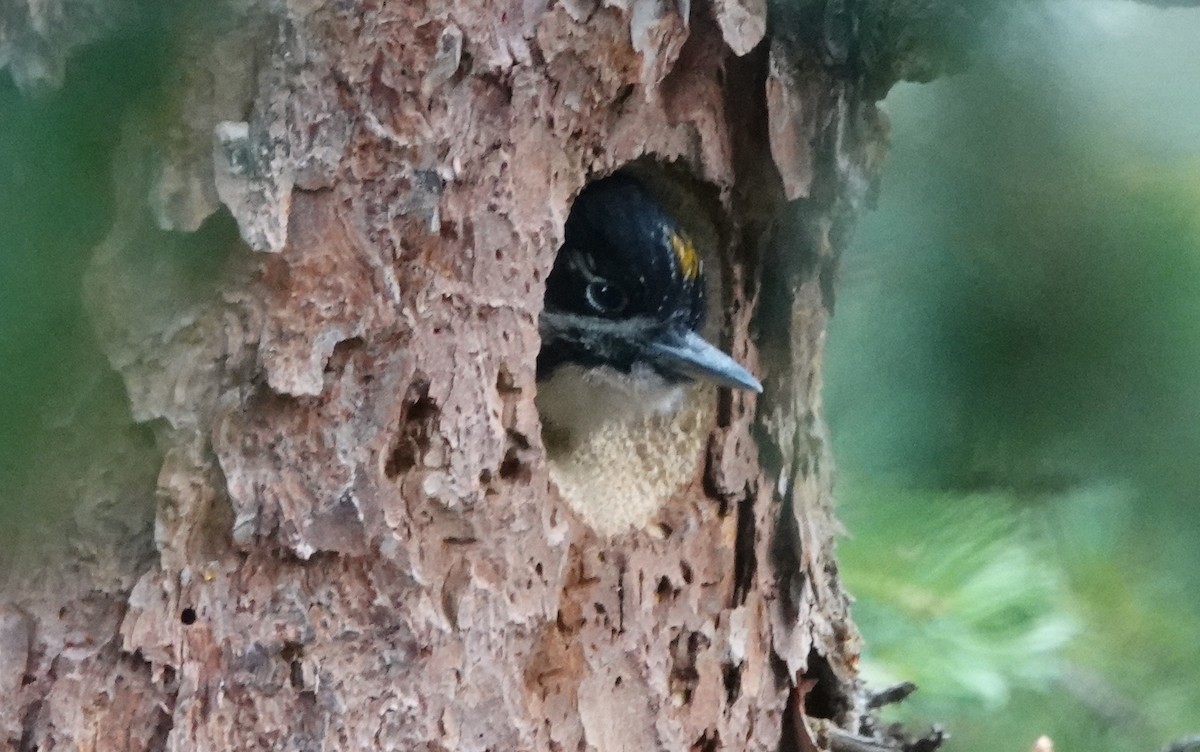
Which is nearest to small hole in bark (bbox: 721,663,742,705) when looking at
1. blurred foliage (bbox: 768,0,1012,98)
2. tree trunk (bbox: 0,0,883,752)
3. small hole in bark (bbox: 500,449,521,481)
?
tree trunk (bbox: 0,0,883,752)

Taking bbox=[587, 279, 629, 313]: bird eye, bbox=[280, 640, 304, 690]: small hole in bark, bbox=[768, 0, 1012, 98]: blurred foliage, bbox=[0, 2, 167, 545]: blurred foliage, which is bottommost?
bbox=[280, 640, 304, 690]: small hole in bark

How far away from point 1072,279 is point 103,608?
867 millimetres

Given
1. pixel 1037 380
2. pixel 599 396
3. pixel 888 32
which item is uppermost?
pixel 888 32

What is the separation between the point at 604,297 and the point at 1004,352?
41 centimetres

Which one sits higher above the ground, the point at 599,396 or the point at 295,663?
the point at 599,396

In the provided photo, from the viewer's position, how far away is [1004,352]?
3.65ft

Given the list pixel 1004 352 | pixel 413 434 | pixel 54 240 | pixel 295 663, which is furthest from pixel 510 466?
pixel 1004 352

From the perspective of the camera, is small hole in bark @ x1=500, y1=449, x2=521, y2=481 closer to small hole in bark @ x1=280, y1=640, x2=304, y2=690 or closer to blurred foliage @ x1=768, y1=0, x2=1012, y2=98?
small hole in bark @ x1=280, y1=640, x2=304, y2=690

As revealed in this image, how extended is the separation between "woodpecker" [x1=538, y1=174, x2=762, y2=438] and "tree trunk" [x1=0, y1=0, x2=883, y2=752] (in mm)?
238

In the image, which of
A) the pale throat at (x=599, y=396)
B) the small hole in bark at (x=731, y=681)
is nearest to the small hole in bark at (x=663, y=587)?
the small hole in bark at (x=731, y=681)

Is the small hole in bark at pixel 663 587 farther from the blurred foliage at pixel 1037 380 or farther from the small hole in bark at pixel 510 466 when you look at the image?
the blurred foliage at pixel 1037 380

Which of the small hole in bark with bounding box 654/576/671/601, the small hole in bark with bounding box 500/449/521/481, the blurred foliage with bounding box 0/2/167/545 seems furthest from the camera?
the small hole in bark with bounding box 654/576/671/601

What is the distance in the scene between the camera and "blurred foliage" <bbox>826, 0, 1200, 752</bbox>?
1041 millimetres

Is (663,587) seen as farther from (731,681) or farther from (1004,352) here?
(1004,352)
